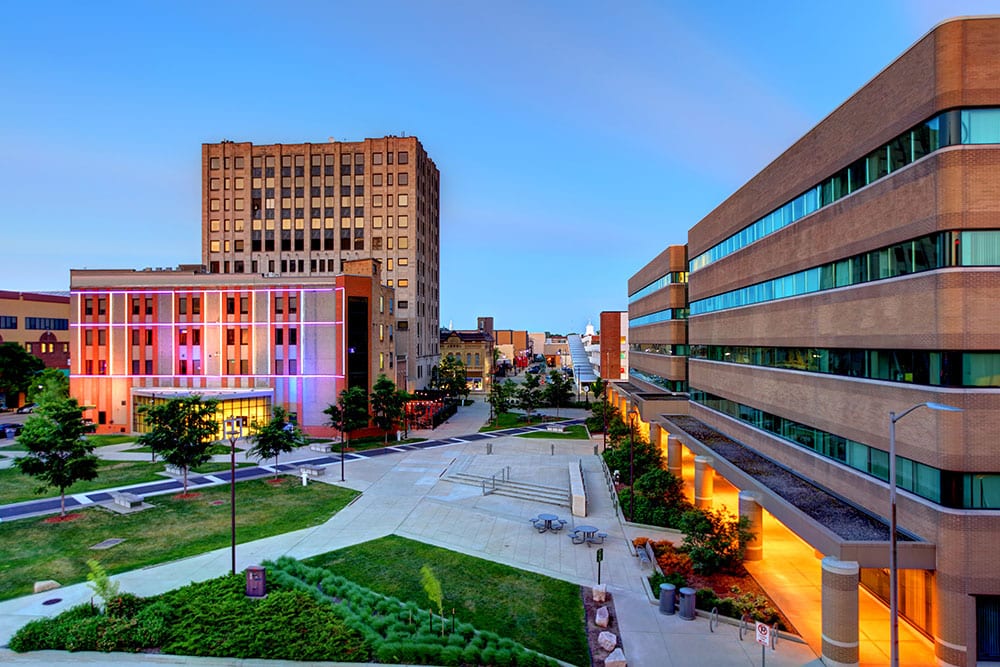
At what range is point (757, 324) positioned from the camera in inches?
1197

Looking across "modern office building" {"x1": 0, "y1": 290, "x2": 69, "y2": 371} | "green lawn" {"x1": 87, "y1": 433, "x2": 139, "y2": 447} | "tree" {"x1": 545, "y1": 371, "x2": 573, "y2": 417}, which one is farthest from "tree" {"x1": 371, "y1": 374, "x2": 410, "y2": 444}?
"modern office building" {"x1": 0, "y1": 290, "x2": 69, "y2": 371}

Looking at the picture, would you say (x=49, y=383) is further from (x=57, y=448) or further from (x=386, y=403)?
(x=57, y=448)

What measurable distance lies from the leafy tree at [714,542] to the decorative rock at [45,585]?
2497 cm

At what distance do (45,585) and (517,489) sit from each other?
2430cm

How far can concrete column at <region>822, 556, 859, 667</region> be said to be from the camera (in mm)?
16125

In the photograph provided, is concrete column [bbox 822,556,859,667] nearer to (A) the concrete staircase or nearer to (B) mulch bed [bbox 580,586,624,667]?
(B) mulch bed [bbox 580,586,624,667]

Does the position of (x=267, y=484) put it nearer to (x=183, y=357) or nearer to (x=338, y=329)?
(x=338, y=329)

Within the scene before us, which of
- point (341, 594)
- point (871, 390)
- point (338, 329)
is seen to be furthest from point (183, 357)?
point (871, 390)

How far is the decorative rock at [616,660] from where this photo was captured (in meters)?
15.9

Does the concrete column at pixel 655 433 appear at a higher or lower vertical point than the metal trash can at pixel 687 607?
higher

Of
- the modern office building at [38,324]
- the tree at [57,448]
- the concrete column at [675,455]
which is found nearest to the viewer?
the tree at [57,448]

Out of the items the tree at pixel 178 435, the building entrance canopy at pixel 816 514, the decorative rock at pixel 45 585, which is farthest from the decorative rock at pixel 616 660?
the tree at pixel 178 435

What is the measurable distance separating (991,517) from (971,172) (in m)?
9.70

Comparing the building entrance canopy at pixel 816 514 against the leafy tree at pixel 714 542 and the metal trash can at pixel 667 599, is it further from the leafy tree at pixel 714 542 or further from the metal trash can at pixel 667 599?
the metal trash can at pixel 667 599
